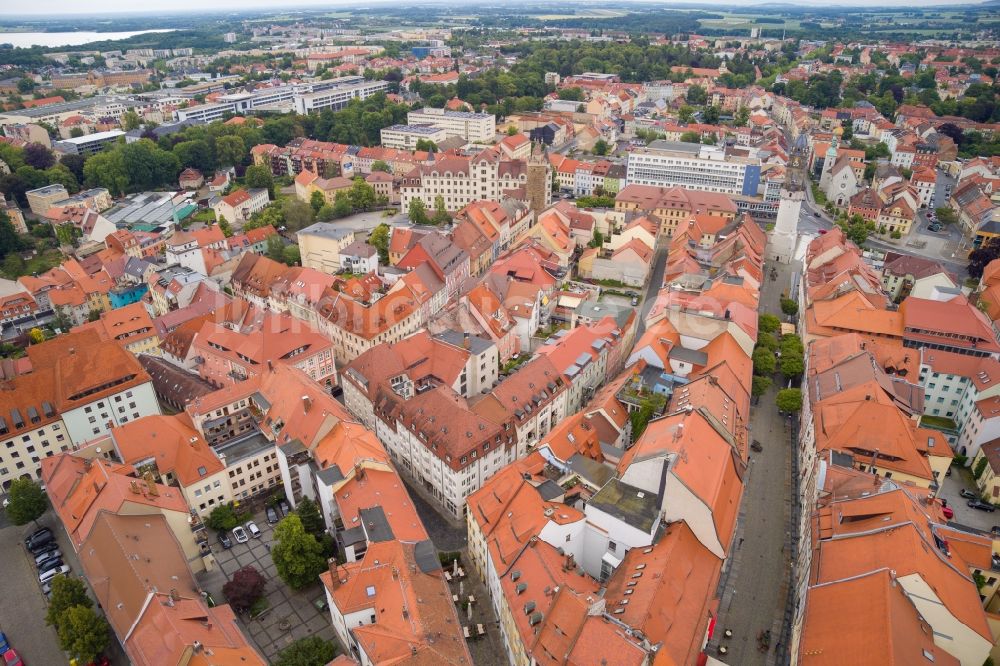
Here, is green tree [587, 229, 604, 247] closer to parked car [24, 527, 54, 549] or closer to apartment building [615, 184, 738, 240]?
apartment building [615, 184, 738, 240]

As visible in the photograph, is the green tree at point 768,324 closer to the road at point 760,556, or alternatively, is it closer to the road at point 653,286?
the road at point 653,286

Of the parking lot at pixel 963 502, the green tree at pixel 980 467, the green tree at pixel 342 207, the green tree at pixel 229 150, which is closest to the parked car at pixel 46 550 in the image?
the parking lot at pixel 963 502

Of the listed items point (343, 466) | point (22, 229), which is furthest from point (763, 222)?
point (22, 229)

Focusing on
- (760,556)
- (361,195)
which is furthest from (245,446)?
(361,195)

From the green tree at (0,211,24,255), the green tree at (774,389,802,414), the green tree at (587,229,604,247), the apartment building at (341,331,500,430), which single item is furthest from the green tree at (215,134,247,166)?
the green tree at (774,389,802,414)

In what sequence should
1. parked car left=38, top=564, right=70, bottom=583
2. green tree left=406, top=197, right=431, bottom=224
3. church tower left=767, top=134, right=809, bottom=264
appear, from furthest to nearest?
green tree left=406, top=197, right=431, bottom=224, church tower left=767, top=134, right=809, bottom=264, parked car left=38, top=564, right=70, bottom=583
